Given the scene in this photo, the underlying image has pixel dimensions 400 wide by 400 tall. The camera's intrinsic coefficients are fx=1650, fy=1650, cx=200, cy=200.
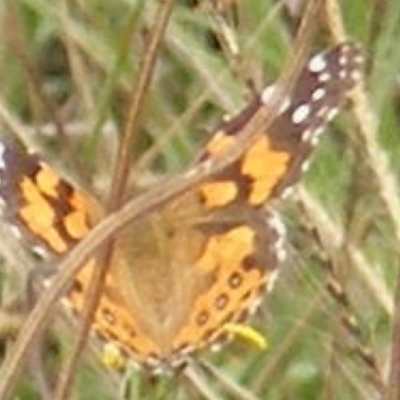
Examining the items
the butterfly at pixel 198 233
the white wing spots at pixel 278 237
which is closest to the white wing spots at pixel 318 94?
the butterfly at pixel 198 233

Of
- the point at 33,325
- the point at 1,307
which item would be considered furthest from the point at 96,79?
the point at 33,325

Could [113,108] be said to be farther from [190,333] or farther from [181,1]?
[190,333]

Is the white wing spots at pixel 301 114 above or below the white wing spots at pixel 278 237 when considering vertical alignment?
above

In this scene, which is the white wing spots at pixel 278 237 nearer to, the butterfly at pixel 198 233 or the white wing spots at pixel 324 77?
the butterfly at pixel 198 233

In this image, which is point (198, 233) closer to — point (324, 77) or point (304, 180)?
point (304, 180)

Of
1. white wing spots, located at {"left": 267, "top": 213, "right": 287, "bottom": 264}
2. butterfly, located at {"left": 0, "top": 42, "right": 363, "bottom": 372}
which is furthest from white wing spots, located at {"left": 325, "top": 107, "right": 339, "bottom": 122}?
white wing spots, located at {"left": 267, "top": 213, "right": 287, "bottom": 264}

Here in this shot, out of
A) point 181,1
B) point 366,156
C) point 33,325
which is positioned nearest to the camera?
point 33,325

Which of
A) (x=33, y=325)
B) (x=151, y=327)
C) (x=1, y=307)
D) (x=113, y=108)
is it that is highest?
(x=113, y=108)
